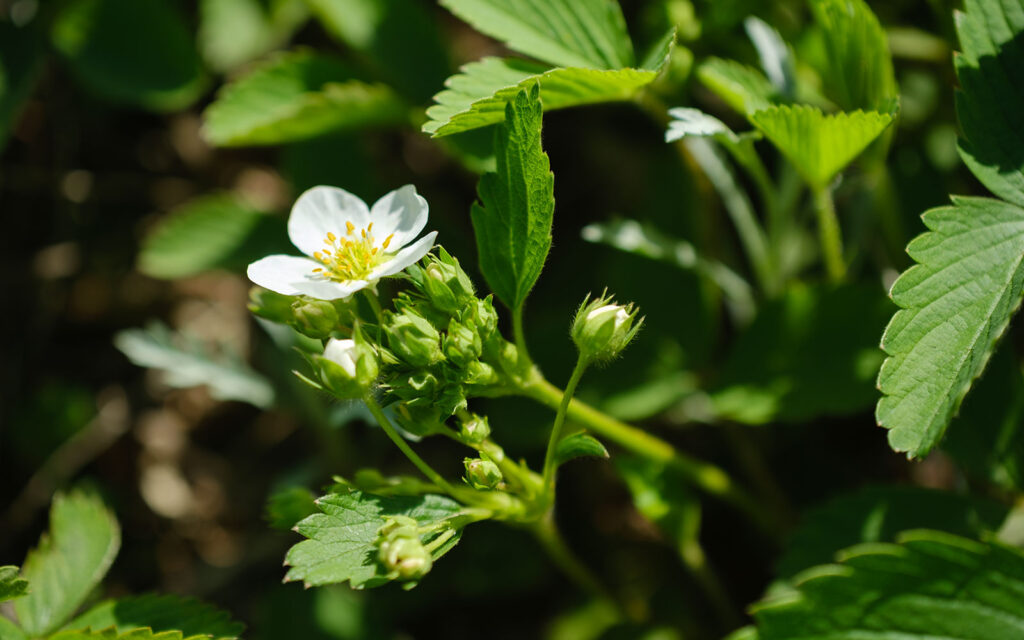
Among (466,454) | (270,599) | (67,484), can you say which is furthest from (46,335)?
(466,454)

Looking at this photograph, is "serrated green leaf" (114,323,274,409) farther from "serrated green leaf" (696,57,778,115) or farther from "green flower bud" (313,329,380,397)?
"serrated green leaf" (696,57,778,115)

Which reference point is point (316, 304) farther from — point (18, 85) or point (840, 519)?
point (18, 85)

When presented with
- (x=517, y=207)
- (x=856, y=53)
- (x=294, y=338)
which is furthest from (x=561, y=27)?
(x=294, y=338)

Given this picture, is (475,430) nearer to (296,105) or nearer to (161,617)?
(161,617)

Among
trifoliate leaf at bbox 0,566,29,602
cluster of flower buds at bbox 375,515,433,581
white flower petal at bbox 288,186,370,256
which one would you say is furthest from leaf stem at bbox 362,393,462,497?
trifoliate leaf at bbox 0,566,29,602

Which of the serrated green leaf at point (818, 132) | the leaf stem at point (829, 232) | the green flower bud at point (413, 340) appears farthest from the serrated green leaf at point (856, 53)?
the green flower bud at point (413, 340)

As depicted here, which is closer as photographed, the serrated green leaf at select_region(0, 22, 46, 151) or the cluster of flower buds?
the cluster of flower buds
